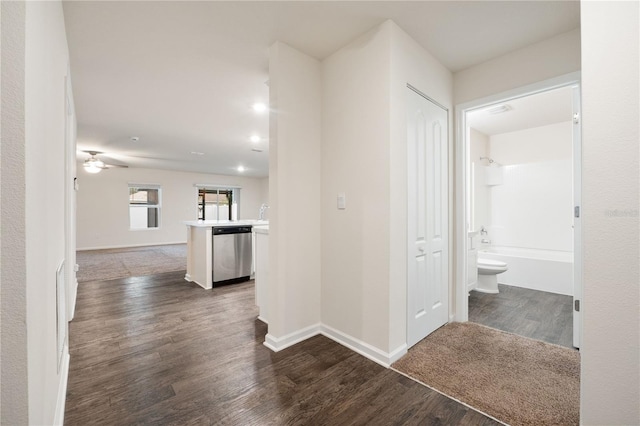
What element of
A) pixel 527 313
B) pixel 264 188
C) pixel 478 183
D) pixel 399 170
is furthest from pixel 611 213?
pixel 264 188

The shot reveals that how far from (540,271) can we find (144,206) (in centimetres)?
→ 1027

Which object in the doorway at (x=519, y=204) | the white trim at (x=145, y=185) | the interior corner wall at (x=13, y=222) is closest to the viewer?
the interior corner wall at (x=13, y=222)

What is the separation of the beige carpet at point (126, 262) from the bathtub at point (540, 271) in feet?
18.9

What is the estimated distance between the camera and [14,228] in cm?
78

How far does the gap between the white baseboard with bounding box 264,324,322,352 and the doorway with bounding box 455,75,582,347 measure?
60.2 inches

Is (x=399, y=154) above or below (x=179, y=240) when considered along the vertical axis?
above

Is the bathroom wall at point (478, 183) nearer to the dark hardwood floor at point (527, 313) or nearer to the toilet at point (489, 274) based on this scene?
the toilet at point (489, 274)

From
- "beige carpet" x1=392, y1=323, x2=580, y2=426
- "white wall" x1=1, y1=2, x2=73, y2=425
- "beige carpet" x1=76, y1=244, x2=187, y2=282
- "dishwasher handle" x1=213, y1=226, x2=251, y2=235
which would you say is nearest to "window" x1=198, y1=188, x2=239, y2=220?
"beige carpet" x1=76, y1=244, x2=187, y2=282

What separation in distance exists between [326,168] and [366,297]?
117 cm

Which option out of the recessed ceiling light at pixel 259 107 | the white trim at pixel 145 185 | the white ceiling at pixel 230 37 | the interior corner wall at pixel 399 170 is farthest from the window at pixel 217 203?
the interior corner wall at pixel 399 170

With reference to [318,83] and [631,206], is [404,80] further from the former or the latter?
[631,206]

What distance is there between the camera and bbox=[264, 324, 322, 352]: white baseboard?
2254 millimetres

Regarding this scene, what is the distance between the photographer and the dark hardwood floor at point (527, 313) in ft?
8.48

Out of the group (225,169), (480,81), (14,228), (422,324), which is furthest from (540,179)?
(225,169)
